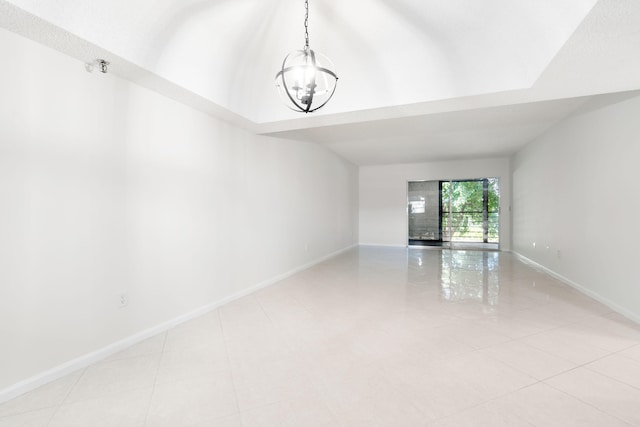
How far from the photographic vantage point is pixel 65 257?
2033 millimetres

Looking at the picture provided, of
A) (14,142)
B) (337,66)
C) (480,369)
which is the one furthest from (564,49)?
(14,142)

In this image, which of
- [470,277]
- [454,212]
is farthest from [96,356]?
[454,212]

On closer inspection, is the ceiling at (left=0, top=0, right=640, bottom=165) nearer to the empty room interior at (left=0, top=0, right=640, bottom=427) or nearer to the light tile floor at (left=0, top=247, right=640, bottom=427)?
the empty room interior at (left=0, top=0, right=640, bottom=427)

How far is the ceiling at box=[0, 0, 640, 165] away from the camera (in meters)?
1.84

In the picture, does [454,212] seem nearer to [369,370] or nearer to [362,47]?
[362,47]

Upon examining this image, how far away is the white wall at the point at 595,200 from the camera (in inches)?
115

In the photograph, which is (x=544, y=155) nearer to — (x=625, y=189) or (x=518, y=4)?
(x=625, y=189)

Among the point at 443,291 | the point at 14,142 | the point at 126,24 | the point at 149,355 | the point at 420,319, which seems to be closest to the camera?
the point at 14,142

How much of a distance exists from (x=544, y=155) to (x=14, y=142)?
6.69 meters

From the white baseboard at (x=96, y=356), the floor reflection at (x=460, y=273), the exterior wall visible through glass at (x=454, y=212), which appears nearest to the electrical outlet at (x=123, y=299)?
the white baseboard at (x=96, y=356)

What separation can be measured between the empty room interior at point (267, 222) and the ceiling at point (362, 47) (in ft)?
0.06

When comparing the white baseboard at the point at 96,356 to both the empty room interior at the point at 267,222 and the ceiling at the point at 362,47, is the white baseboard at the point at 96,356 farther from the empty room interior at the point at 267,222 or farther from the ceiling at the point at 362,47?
the ceiling at the point at 362,47

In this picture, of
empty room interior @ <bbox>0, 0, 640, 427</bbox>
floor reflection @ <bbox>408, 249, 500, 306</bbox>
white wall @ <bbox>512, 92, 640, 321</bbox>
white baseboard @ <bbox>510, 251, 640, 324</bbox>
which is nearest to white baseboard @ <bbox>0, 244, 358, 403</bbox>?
empty room interior @ <bbox>0, 0, 640, 427</bbox>

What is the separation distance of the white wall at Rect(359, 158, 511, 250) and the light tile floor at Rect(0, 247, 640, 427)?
196 inches
